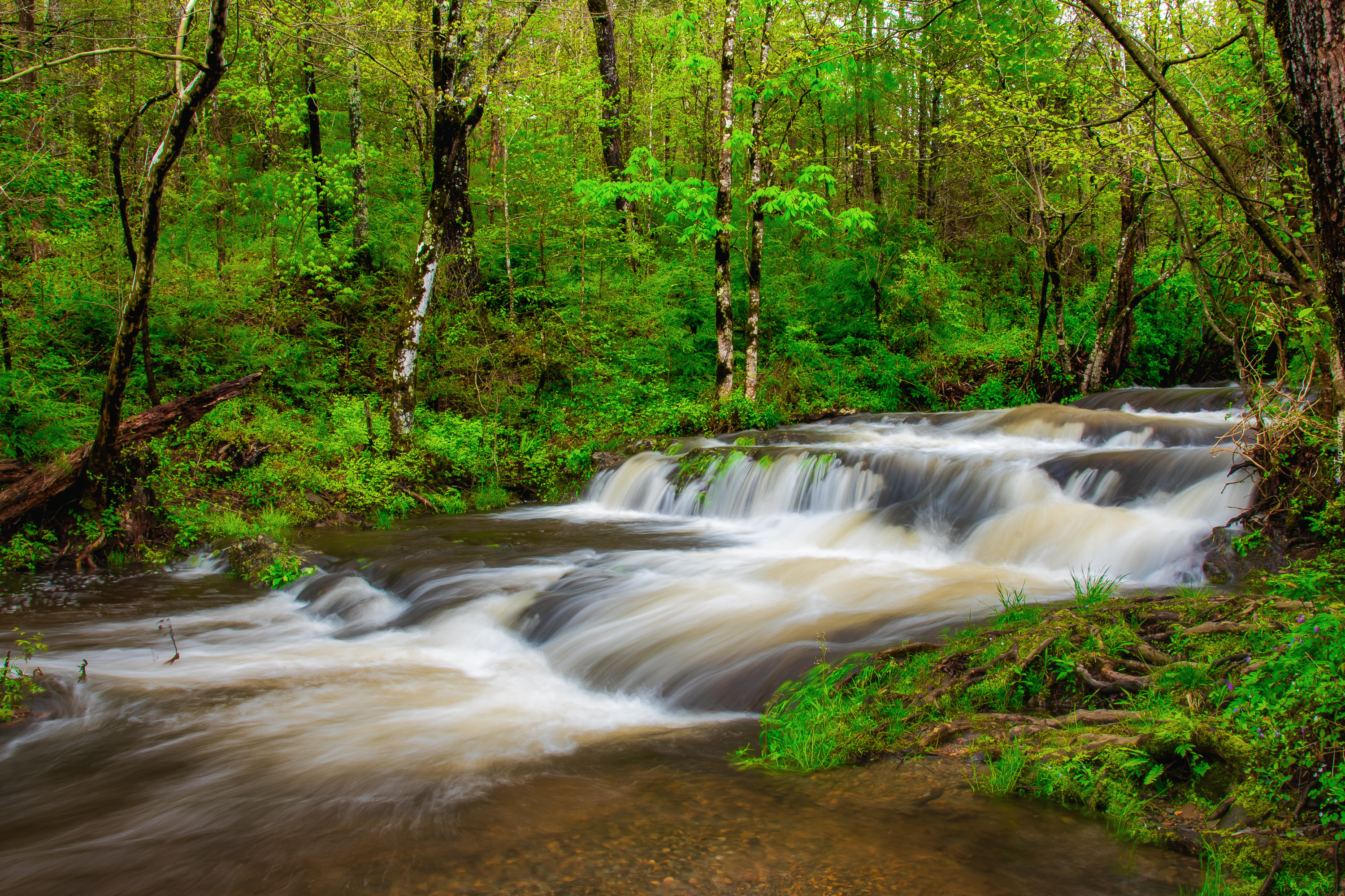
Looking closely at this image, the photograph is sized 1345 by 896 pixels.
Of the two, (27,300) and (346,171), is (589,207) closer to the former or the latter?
(346,171)

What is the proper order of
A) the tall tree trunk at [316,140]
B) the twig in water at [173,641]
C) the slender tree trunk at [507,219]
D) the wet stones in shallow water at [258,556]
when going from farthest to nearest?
the tall tree trunk at [316,140] < the slender tree trunk at [507,219] < the wet stones in shallow water at [258,556] < the twig in water at [173,641]

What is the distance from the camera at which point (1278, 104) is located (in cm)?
451

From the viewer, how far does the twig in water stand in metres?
6.18

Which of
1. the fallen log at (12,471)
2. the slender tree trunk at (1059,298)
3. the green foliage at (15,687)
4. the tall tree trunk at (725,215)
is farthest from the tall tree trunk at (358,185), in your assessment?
the slender tree trunk at (1059,298)

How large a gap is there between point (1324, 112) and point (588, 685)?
520cm

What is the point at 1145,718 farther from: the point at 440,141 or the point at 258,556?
the point at 440,141

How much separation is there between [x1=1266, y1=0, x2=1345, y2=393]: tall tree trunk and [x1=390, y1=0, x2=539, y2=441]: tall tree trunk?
10.3m

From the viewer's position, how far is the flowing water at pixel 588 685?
3176 mm

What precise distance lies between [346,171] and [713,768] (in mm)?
16119

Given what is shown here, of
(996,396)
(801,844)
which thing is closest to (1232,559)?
(801,844)

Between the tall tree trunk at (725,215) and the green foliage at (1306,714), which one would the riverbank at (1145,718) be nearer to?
the green foliage at (1306,714)

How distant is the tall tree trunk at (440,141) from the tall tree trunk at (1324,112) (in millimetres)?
10328

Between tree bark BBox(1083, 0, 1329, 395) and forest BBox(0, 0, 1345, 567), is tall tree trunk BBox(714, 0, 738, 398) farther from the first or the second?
tree bark BBox(1083, 0, 1329, 395)

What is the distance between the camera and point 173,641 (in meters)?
6.56
